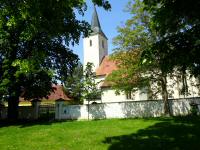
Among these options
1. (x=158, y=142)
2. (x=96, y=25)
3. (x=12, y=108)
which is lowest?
(x=158, y=142)

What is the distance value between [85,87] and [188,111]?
1240cm

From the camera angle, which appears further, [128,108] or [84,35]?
[128,108]

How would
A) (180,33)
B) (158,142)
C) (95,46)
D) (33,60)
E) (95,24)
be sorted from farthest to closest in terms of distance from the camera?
(95,24) → (95,46) → (33,60) → (158,142) → (180,33)

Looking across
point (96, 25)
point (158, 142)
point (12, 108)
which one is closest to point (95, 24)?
point (96, 25)

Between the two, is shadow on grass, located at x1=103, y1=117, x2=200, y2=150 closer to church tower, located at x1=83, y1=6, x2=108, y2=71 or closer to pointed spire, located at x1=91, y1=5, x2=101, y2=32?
church tower, located at x1=83, y1=6, x2=108, y2=71

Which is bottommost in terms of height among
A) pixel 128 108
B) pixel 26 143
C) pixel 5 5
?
pixel 26 143

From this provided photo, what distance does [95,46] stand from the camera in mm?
64062

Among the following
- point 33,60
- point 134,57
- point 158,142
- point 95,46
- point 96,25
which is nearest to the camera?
point 158,142

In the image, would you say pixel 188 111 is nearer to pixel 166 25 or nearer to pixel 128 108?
pixel 128 108

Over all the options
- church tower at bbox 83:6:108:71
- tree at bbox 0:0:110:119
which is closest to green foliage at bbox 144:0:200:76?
tree at bbox 0:0:110:119

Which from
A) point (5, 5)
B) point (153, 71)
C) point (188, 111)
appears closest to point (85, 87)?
point (153, 71)

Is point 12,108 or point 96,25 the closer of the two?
point 12,108

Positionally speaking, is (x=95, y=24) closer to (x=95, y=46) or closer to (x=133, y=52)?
(x=95, y=46)

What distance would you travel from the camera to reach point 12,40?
27.3 meters
